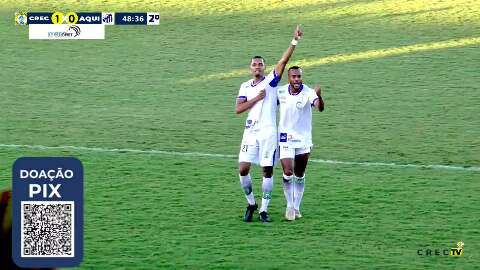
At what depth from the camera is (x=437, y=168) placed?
54.2 feet

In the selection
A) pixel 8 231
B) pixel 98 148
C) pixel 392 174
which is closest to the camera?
pixel 8 231

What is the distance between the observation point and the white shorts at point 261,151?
1232 centimetres

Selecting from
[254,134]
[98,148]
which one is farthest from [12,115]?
[254,134]

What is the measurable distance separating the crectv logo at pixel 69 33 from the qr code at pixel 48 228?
24792mm

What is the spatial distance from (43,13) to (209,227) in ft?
56.9

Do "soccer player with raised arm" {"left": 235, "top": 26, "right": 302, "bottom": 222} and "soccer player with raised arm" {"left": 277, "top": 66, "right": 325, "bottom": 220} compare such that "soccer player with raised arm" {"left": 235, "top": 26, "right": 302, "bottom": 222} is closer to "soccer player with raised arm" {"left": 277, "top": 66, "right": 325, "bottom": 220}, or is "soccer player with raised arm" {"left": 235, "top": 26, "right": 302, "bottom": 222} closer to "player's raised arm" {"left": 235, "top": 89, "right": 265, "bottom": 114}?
"player's raised arm" {"left": 235, "top": 89, "right": 265, "bottom": 114}

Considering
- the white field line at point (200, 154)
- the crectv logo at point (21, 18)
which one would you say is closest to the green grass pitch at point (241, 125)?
the white field line at point (200, 154)

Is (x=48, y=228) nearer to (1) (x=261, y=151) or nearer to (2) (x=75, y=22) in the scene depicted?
(1) (x=261, y=151)

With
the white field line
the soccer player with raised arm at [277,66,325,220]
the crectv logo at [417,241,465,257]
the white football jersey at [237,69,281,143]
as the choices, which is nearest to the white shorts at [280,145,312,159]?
the soccer player with raised arm at [277,66,325,220]

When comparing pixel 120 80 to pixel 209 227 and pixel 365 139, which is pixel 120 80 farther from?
pixel 209 227

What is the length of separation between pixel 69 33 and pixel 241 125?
363 inches

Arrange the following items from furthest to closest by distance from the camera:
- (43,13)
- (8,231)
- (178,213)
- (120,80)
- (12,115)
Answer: (43,13) → (120,80) → (12,115) → (178,213) → (8,231)

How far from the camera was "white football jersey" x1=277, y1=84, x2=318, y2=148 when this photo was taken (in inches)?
491

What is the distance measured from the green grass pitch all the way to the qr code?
6.82 metres
